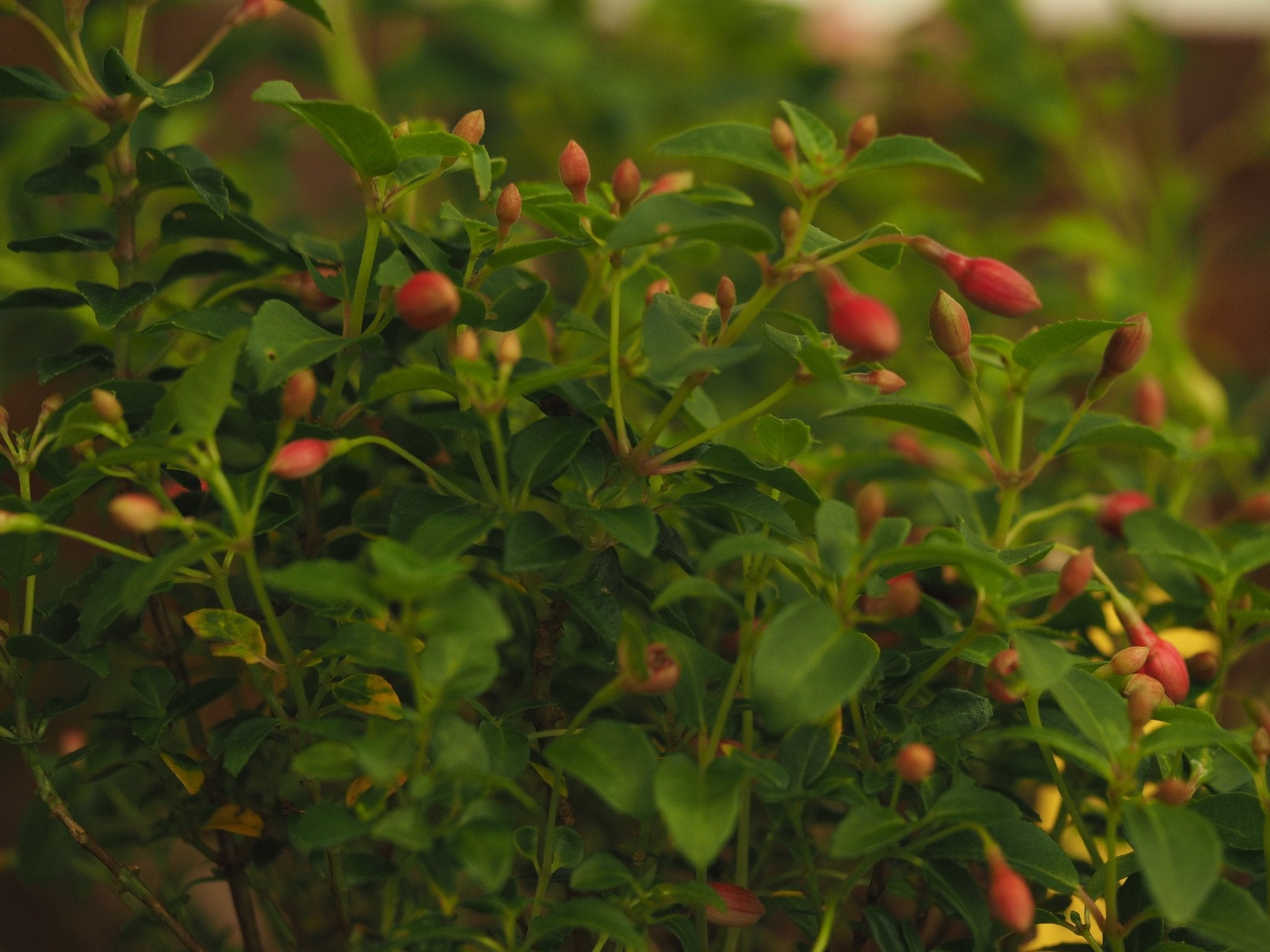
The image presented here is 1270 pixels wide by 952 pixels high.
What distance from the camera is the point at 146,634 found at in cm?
51

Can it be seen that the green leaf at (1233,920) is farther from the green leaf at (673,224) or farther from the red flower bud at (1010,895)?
the green leaf at (673,224)

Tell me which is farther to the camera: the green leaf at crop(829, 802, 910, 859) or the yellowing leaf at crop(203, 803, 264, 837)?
the yellowing leaf at crop(203, 803, 264, 837)

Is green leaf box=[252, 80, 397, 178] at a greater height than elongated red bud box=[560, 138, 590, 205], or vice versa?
green leaf box=[252, 80, 397, 178]

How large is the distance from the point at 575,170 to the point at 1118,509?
312 mm

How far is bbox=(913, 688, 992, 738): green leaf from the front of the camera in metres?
0.40

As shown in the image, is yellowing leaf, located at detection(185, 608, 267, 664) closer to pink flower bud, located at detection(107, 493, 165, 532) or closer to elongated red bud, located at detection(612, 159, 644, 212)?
pink flower bud, located at detection(107, 493, 165, 532)

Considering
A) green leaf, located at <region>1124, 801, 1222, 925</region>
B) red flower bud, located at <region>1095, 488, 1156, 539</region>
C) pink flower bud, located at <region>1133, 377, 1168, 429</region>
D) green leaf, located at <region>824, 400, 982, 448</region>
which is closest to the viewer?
green leaf, located at <region>1124, 801, 1222, 925</region>

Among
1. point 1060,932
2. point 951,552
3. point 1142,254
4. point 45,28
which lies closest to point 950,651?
point 951,552

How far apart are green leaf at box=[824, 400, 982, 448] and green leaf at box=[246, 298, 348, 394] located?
18cm

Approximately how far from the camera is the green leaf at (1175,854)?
299 mm

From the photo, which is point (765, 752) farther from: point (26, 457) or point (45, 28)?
point (45, 28)

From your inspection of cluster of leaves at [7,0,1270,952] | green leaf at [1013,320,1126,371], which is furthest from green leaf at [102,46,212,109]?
green leaf at [1013,320,1126,371]

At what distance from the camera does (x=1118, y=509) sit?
54 cm

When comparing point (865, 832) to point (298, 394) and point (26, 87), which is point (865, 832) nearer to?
point (298, 394)
